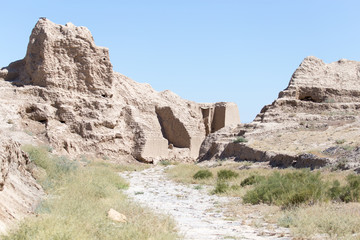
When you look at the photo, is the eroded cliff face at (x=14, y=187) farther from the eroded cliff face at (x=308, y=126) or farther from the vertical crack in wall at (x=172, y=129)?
the vertical crack in wall at (x=172, y=129)

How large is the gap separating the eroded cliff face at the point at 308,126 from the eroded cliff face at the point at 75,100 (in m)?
5.28

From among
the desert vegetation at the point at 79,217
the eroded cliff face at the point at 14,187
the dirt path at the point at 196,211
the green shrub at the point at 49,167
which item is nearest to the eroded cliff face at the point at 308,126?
the dirt path at the point at 196,211

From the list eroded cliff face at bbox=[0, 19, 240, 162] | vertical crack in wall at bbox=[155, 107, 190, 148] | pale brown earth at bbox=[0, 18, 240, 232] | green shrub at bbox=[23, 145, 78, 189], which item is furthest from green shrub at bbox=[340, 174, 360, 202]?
vertical crack in wall at bbox=[155, 107, 190, 148]

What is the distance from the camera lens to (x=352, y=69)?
113 feet

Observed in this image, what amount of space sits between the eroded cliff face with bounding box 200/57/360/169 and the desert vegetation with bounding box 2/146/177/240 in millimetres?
9643

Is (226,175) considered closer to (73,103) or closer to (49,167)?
(49,167)

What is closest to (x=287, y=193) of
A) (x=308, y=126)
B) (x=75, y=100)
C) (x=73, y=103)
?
(x=308, y=126)

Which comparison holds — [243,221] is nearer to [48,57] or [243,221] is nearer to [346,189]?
[346,189]

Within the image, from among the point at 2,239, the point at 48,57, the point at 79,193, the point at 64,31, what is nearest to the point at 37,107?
the point at 48,57

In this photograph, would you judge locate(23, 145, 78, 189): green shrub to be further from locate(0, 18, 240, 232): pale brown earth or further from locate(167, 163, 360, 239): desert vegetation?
locate(0, 18, 240, 232): pale brown earth

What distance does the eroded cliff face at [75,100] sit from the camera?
Answer: 87.7ft

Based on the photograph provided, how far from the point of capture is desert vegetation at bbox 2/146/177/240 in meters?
5.58

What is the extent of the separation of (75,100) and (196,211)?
1957 centimetres

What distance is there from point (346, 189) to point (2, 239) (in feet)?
25.4
